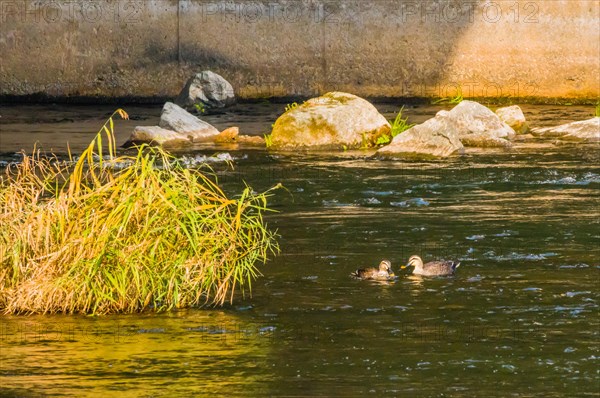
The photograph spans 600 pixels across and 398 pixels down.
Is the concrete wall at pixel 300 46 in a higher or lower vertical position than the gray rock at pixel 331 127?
higher

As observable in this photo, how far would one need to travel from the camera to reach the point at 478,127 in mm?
18953

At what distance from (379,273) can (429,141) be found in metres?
7.43

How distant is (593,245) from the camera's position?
11852 mm

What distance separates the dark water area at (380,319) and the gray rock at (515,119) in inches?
180

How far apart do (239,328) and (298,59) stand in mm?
15046

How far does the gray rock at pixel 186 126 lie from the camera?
1967 centimetres

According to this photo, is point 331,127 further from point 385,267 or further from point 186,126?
point 385,267

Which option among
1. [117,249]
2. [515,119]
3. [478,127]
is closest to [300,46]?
[515,119]

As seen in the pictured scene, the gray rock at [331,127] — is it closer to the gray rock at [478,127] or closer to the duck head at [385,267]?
the gray rock at [478,127]

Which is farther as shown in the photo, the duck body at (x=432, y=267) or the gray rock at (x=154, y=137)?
the gray rock at (x=154, y=137)

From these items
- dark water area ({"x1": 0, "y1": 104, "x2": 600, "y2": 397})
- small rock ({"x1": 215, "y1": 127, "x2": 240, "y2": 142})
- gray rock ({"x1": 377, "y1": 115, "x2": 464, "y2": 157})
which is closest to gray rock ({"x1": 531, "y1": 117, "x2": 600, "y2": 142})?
gray rock ({"x1": 377, "y1": 115, "x2": 464, "y2": 157})

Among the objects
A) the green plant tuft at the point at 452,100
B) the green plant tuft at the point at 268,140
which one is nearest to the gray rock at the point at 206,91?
the green plant tuft at the point at 452,100

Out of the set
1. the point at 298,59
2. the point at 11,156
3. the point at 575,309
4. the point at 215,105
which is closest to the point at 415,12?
the point at 298,59

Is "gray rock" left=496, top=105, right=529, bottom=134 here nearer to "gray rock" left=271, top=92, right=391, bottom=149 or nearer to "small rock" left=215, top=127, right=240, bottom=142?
"gray rock" left=271, top=92, right=391, bottom=149
